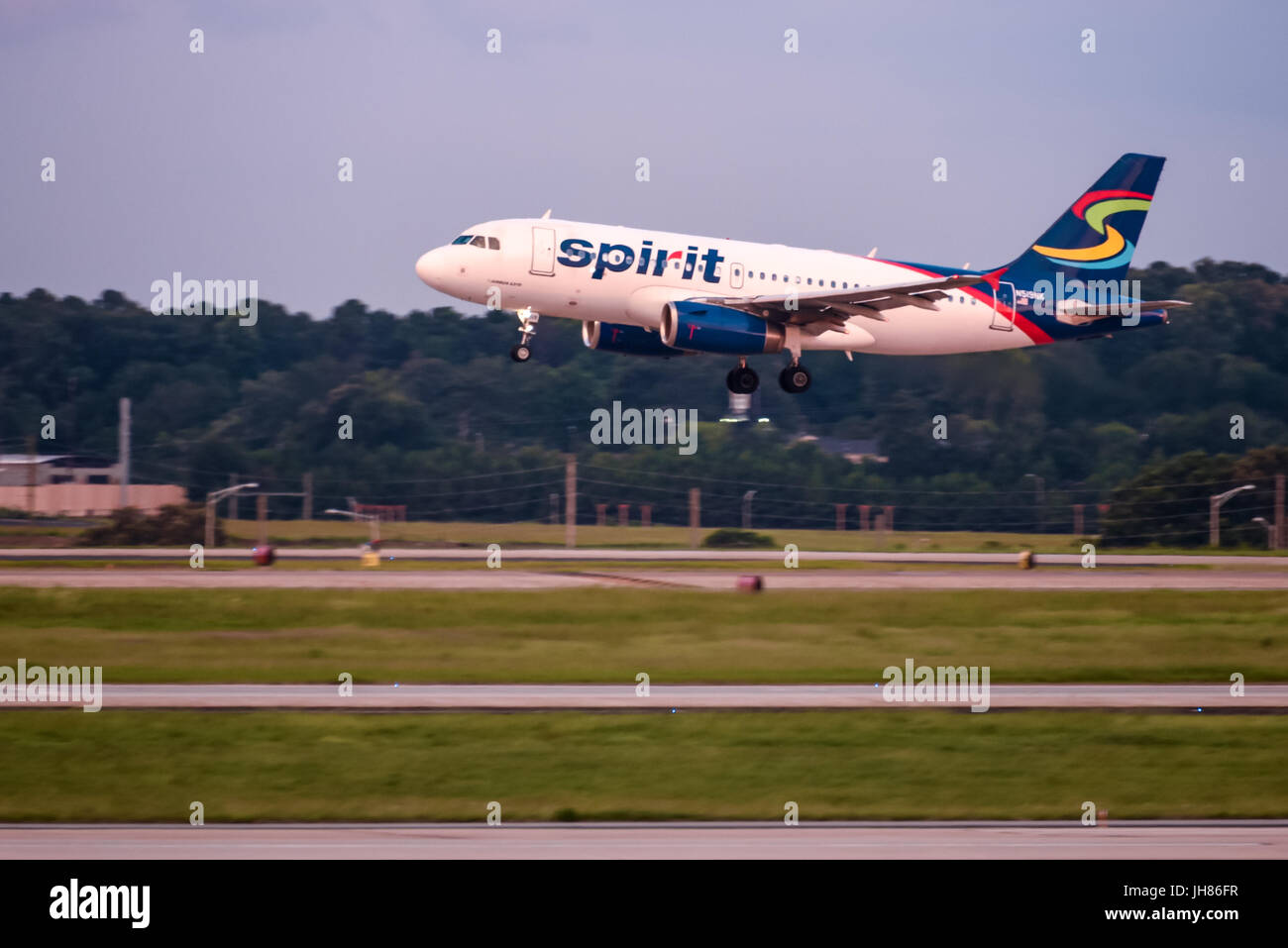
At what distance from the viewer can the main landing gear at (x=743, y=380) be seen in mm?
42531

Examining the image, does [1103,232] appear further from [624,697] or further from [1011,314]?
[624,697]

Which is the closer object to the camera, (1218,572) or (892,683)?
(892,683)

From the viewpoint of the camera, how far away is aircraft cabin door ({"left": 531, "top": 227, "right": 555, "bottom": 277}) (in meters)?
38.5

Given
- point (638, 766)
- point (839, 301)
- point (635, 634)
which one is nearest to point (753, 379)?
point (839, 301)

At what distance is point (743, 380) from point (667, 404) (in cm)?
3748

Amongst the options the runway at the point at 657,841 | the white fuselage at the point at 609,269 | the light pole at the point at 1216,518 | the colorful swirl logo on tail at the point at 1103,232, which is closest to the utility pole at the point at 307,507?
the white fuselage at the point at 609,269

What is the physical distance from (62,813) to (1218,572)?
3394 cm

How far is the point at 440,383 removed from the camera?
266ft

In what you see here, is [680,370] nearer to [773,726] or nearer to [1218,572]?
[1218,572]

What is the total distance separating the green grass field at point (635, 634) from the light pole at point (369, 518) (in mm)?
17425

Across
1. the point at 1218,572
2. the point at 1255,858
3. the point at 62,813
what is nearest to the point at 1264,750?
the point at 1255,858

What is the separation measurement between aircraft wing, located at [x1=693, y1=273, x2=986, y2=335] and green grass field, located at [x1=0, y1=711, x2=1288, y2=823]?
18.1 m

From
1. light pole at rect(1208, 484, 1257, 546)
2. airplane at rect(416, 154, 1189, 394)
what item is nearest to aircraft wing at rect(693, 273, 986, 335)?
airplane at rect(416, 154, 1189, 394)

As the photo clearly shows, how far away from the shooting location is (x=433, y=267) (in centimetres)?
3884
